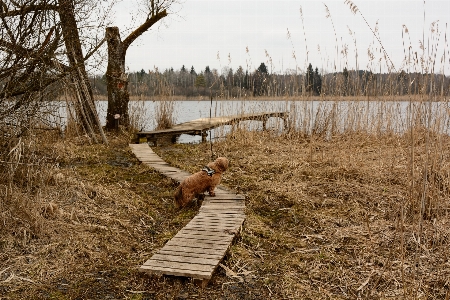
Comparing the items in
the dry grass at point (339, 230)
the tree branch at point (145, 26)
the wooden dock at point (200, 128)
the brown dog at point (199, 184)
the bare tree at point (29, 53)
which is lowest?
the dry grass at point (339, 230)

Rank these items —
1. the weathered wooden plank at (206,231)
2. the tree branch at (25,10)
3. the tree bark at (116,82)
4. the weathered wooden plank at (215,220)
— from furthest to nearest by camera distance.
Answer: the tree bark at (116,82) < the weathered wooden plank at (215,220) < the weathered wooden plank at (206,231) < the tree branch at (25,10)

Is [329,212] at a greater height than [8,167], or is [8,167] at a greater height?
[8,167]

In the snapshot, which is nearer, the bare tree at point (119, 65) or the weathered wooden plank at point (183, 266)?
the weathered wooden plank at point (183, 266)

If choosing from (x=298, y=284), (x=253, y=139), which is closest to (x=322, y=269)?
(x=298, y=284)

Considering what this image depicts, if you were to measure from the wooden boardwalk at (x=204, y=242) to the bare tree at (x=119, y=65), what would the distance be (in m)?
4.92

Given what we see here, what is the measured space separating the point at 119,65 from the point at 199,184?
17.5ft

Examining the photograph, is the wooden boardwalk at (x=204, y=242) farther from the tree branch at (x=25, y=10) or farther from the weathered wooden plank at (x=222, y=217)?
the tree branch at (x=25, y=10)

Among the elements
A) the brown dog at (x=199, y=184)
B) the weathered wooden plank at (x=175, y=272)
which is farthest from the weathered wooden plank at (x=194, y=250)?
the brown dog at (x=199, y=184)

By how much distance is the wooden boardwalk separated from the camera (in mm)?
2607

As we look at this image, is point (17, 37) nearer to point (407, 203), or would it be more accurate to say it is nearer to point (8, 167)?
point (8, 167)

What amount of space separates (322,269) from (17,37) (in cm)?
297

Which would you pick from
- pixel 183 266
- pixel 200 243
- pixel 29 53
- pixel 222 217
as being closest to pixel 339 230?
pixel 222 217

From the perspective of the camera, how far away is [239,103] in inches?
366

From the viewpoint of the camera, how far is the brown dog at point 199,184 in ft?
13.4
